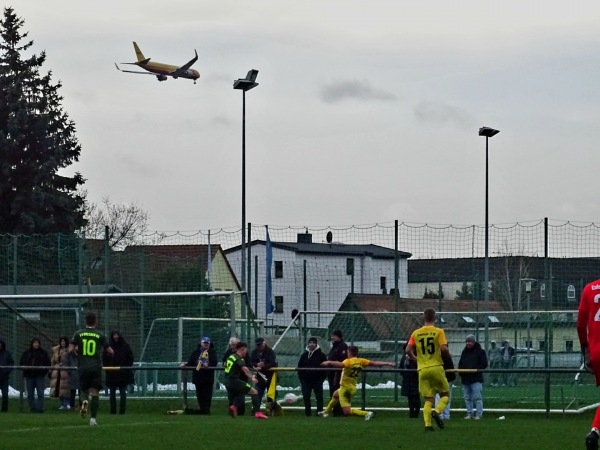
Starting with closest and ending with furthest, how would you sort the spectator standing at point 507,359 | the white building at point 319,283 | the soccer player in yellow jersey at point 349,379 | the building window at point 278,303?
the soccer player in yellow jersey at point 349,379, the spectator standing at point 507,359, the white building at point 319,283, the building window at point 278,303

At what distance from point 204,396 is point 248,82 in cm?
857

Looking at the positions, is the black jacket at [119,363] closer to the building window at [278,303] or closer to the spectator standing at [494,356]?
the building window at [278,303]

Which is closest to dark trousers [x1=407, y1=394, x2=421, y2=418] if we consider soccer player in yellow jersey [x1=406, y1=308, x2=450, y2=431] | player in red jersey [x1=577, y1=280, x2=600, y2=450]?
soccer player in yellow jersey [x1=406, y1=308, x2=450, y2=431]

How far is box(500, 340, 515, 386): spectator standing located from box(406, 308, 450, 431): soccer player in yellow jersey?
10.4m

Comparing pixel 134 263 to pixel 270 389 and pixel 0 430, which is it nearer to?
pixel 270 389

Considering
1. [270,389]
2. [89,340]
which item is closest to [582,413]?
[270,389]

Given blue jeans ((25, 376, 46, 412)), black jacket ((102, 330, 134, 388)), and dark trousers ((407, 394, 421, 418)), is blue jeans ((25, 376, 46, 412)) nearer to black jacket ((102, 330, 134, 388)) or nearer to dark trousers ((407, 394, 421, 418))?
black jacket ((102, 330, 134, 388))

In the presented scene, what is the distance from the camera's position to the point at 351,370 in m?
24.2

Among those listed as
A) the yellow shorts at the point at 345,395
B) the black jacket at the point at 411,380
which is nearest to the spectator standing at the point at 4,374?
the yellow shorts at the point at 345,395

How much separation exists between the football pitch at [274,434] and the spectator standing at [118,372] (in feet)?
7.62

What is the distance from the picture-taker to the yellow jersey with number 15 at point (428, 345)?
18312 mm

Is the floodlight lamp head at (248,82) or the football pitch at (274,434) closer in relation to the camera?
the football pitch at (274,434)

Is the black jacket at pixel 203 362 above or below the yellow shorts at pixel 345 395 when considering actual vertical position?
above

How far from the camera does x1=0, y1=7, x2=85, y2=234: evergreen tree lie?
5478 cm
